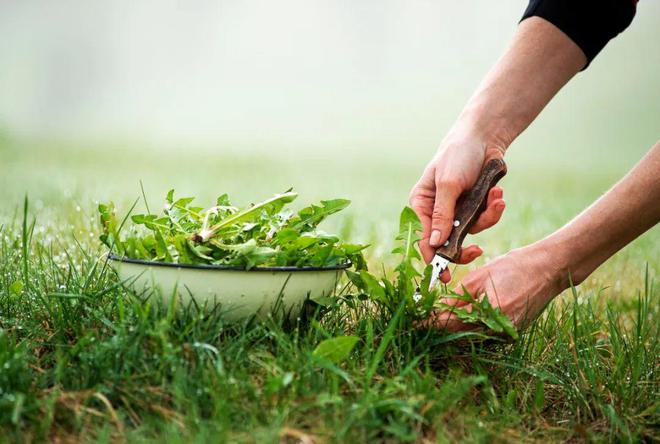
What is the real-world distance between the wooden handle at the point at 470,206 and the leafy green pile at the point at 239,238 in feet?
0.96

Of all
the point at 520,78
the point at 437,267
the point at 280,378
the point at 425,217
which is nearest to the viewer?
the point at 280,378

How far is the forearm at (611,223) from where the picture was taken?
6.69ft

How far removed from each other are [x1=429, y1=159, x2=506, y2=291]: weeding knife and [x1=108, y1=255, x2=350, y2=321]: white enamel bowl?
0.45 meters

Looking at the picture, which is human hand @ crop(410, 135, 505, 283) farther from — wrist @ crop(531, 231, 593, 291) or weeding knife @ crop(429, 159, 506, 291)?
wrist @ crop(531, 231, 593, 291)

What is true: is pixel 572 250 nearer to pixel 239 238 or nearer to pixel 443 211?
pixel 443 211

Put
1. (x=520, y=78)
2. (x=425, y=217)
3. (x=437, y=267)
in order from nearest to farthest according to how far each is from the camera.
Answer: (x=437, y=267), (x=425, y=217), (x=520, y=78)

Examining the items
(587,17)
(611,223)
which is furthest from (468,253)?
(587,17)

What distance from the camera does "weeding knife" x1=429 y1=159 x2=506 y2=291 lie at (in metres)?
2.09

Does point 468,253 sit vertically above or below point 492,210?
below

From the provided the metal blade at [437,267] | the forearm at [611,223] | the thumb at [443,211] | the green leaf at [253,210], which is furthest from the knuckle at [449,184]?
the green leaf at [253,210]

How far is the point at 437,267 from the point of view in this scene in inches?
81.8

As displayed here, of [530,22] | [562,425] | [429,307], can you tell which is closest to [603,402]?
[562,425]

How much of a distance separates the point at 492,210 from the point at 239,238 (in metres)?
0.81

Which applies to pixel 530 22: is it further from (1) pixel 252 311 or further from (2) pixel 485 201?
(1) pixel 252 311
